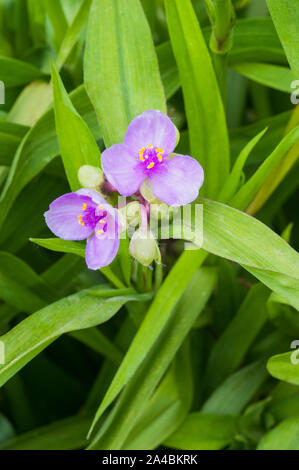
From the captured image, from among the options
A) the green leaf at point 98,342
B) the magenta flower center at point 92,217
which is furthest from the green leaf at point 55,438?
the magenta flower center at point 92,217

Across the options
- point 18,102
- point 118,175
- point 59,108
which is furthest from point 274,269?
point 18,102

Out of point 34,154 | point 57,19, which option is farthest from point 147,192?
point 57,19

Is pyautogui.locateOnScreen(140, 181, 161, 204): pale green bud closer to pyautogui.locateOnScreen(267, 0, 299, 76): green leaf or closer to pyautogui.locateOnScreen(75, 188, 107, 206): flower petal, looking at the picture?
pyautogui.locateOnScreen(75, 188, 107, 206): flower petal

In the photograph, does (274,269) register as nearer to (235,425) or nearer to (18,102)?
(235,425)

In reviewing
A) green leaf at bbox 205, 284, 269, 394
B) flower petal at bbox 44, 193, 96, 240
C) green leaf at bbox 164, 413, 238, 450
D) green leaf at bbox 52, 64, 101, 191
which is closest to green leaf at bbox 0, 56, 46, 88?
green leaf at bbox 52, 64, 101, 191

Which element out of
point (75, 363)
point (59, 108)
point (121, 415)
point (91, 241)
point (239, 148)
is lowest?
point (75, 363)
